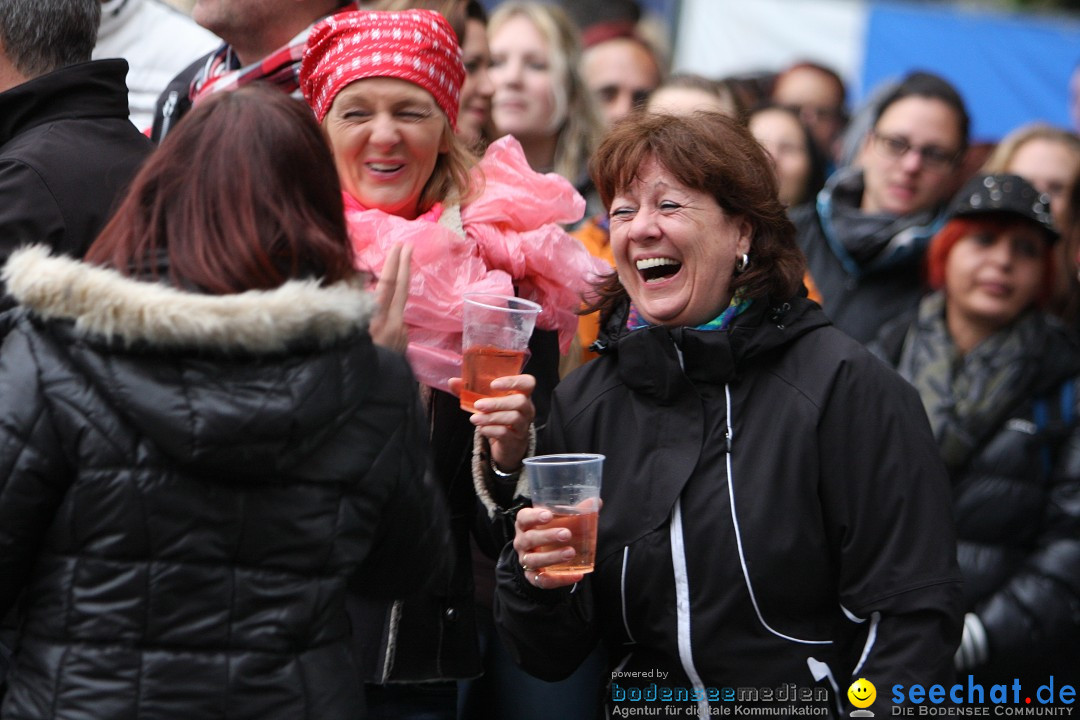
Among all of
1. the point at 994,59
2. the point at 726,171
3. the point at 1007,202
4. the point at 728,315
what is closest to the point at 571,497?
the point at 728,315

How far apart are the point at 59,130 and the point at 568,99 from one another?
2.64 m

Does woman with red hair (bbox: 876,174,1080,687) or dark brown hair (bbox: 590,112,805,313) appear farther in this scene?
woman with red hair (bbox: 876,174,1080,687)

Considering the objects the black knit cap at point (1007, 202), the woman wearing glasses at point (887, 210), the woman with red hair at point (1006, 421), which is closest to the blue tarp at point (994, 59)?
the woman wearing glasses at point (887, 210)

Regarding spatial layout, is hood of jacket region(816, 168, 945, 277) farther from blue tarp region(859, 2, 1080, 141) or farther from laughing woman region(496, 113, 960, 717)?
blue tarp region(859, 2, 1080, 141)

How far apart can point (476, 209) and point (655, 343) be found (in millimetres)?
559

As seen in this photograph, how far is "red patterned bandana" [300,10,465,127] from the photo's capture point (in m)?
3.20

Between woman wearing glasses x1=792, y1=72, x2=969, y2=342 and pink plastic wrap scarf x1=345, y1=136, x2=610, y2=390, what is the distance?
1962 mm

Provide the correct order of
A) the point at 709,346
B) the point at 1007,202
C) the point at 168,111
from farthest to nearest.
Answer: the point at 1007,202 → the point at 168,111 → the point at 709,346

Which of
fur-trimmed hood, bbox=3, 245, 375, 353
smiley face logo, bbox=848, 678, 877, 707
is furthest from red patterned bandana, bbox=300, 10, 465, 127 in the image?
smiley face logo, bbox=848, 678, 877, 707

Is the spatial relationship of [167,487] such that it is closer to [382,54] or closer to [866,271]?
[382,54]

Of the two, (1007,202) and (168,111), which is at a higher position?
(168,111)

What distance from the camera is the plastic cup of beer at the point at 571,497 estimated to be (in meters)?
2.73

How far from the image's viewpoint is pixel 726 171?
307cm

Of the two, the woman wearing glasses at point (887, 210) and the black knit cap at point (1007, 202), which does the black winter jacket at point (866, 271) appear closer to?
the woman wearing glasses at point (887, 210)
